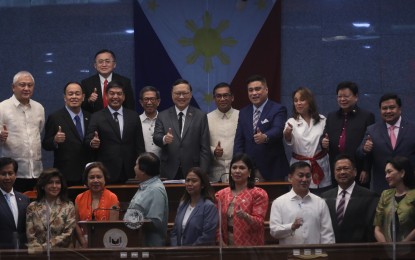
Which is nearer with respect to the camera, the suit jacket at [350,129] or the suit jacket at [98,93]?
the suit jacket at [350,129]

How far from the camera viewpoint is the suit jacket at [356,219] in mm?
7366

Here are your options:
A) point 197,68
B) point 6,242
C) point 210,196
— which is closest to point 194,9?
point 197,68

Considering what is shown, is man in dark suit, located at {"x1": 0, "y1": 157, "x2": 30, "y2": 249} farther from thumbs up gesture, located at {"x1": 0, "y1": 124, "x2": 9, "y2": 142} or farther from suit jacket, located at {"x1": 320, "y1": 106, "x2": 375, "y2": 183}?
suit jacket, located at {"x1": 320, "y1": 106, "x2": 375, "y2": 183}

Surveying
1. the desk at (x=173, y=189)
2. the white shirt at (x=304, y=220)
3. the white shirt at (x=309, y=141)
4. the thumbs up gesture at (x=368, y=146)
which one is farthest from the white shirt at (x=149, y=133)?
the white shirt at (x=304, y=220)

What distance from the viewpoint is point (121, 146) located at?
9.21 m

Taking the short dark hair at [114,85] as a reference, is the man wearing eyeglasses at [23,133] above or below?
below

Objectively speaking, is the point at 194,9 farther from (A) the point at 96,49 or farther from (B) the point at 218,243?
(B) the point at 218,243

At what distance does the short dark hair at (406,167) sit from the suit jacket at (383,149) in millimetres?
598

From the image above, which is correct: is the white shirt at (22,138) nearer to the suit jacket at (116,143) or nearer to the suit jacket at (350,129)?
the suit jacket at (116,143)

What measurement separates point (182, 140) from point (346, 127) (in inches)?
52.6

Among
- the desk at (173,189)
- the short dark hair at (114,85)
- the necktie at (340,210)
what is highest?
the short dark hair at (114,85)

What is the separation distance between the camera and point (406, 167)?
795 cm

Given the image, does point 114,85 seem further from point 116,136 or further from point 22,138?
point 22,138

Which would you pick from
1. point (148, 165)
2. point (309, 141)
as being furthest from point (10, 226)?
point (309, 141)
